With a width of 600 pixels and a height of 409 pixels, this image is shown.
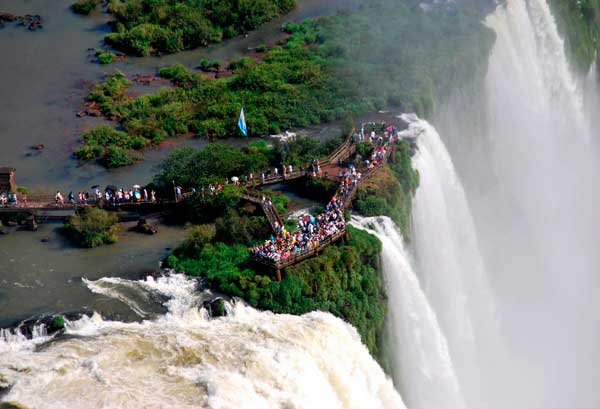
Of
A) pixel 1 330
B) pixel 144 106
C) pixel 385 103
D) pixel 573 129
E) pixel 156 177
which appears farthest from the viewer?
pixel 573 129

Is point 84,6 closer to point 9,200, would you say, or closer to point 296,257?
point 9,200

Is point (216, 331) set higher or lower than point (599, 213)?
higher

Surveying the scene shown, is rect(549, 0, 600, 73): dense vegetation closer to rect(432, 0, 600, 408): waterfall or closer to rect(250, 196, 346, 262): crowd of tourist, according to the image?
rect(432, 0, 600, 408): waterfall

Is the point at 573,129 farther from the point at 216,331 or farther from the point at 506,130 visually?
the point at 216,331

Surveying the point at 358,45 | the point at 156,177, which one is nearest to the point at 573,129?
the point at 358,45

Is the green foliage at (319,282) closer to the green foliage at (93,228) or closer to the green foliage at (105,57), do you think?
the green foliage at (93,228)

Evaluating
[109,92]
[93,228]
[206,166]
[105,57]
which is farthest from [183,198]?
[105,57]

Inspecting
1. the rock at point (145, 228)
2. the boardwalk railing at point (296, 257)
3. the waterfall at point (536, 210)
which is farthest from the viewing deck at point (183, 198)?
the waterfall at point (536, 210)
